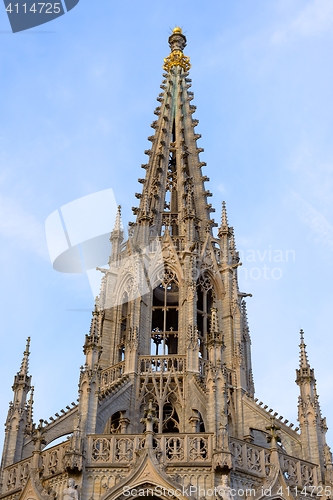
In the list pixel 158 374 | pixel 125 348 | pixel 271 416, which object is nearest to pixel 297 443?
pixel 271 416

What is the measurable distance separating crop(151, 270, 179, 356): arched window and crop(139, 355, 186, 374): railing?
9.50 ft

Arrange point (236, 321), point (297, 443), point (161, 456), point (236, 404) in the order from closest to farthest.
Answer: point (161, 456)
point (297, 443)
point (236, 404)
point (236, 321)

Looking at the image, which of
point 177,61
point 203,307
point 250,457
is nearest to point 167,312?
point 203,307

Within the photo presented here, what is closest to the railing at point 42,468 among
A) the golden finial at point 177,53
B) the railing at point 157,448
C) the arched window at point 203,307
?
the railing at point 157,448

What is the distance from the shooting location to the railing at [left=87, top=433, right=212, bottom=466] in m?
23.8

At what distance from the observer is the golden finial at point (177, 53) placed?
153 ft

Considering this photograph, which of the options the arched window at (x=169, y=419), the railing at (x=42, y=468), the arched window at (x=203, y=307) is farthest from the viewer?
the arched window at (x=203, y=307)

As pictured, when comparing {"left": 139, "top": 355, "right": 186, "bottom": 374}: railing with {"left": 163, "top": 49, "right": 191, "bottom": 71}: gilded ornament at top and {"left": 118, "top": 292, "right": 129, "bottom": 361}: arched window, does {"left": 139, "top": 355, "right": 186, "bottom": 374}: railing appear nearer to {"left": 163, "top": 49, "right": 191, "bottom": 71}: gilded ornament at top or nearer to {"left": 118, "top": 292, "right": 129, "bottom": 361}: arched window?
{"left": 118, "top": 292, "right": 129, "bottom": 361}: arched window

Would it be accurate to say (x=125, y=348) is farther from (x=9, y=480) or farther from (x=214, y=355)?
(x=9, y=480)

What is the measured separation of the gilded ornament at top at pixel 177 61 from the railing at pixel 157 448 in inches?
1126

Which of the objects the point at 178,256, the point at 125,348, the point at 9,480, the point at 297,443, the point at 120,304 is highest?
the point at 178,256

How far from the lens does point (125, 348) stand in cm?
3084

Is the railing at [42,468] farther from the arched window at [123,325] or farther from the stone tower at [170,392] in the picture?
the arched window at [123,325]

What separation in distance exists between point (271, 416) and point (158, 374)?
4848 millimetres
